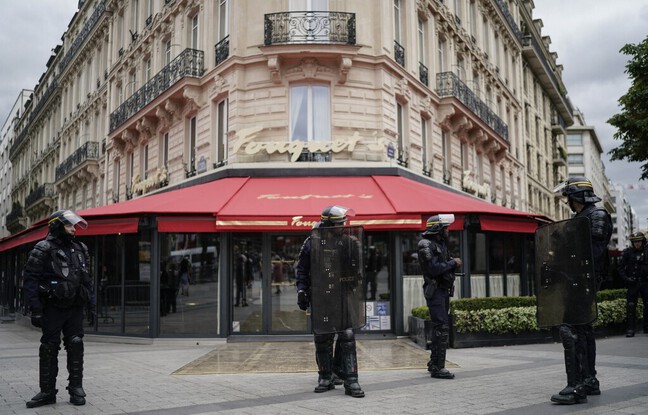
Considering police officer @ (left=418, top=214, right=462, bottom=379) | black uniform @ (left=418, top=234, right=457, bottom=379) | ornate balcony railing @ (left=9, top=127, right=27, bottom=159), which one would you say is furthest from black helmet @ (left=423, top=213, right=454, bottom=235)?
ornate balcony railing @ (left=9, top=127, right=27, bottom=159)

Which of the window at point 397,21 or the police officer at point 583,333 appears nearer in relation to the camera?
the police officer at point 583,333

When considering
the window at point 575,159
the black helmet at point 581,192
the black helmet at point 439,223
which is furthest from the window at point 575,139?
the black helmet at point 581,192

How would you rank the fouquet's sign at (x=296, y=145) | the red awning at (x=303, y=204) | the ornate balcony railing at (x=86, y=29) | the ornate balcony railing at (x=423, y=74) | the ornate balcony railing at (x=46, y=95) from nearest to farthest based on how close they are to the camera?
the red awning at (x=303, y=204) → the fouquet's sign at (x=296, y=145) → the ornate balcony railing at (x=423, y=74) → the ornate balcony railing at (x=86, y=29) → the ornate balcony railing at (x=46, y=95)

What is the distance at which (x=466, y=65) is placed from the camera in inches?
810

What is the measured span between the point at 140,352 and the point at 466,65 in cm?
1477

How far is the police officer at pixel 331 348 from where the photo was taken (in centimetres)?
624

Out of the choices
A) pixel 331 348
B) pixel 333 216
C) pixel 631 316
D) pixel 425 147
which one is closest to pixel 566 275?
pixel 333 216

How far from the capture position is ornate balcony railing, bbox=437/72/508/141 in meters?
17.4

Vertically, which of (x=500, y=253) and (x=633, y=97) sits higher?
(x=633, y=97)

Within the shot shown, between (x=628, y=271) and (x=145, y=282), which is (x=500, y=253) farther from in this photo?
(x=145, y=282)

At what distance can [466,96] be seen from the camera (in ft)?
61.6

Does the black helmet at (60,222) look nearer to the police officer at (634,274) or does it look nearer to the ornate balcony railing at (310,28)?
the ornate balcony railing at (310,28)

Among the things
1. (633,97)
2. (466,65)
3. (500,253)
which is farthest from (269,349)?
(633,97)

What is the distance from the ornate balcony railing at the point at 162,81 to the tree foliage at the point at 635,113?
554 inches
